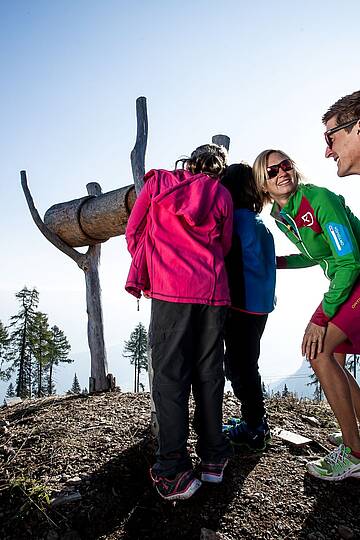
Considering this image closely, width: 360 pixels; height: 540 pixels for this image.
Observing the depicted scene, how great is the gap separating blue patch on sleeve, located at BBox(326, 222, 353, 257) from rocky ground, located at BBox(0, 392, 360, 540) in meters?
1.68

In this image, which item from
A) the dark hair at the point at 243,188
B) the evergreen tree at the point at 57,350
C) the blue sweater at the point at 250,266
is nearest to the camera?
the blue sweater at the point at 250,266

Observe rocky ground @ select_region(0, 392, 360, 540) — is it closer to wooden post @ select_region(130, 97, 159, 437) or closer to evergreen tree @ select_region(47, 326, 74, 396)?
wooden post @ select_region(130, 97, 159, 437)

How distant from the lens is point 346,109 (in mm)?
2570

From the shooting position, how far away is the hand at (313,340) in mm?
2654

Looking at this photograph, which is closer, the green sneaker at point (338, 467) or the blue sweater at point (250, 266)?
the green sneaker at point (338, 467)

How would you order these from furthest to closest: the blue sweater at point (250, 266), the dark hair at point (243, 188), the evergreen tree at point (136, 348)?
the evergreen tree at point (136, 348)
the dark hair at point (243, 188)
the blue sweater at point (250, 266)

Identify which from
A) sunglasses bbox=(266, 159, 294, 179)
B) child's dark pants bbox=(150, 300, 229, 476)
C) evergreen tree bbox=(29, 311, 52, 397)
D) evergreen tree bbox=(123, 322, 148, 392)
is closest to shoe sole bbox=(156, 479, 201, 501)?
child's dark pants bbox=(150, 300, 229, 476)

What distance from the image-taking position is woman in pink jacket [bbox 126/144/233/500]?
101 inches

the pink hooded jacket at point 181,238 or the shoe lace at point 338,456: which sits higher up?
the pink hooded jacket at point 181,238

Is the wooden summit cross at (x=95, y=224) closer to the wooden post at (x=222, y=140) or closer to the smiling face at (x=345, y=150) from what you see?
the wooden post at (x=222, y=140)

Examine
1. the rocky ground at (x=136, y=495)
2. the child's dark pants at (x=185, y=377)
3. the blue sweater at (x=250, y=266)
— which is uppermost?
the blue sweater at (x=250, y=266)

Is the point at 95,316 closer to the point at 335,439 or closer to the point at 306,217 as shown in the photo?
the point at 335,439

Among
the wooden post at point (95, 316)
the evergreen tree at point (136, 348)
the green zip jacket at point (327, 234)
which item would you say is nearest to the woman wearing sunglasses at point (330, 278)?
the green zip jacket at point (327, 234)

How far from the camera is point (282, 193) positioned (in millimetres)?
2869
